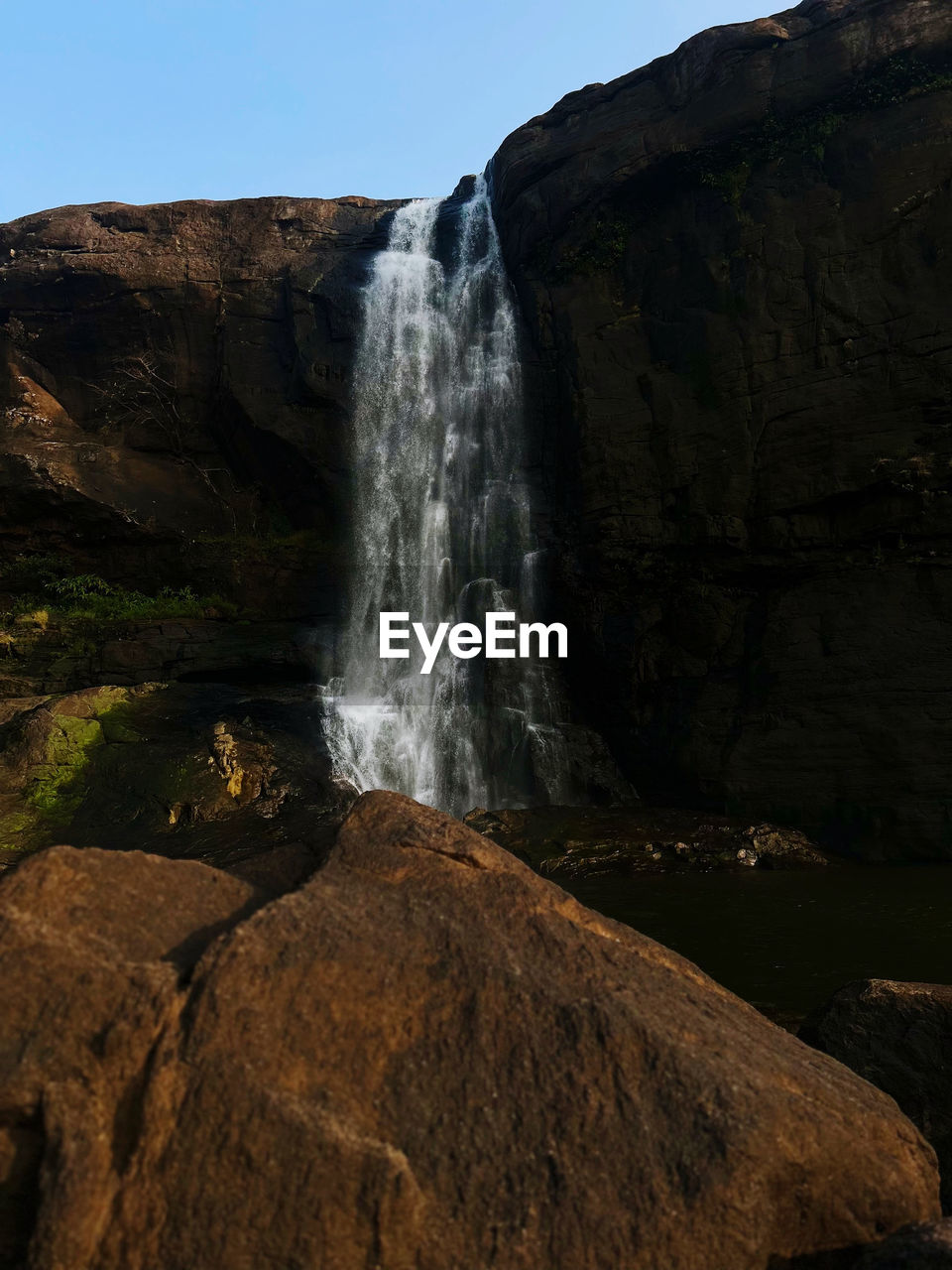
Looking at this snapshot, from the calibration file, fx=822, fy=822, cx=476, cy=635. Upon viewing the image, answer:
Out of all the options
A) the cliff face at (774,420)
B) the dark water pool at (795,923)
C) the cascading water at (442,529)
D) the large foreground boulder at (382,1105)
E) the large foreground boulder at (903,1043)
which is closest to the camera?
the large foreground boulder at (382,1105)

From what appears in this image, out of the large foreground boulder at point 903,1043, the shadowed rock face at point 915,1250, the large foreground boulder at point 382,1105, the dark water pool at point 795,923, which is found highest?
the large foreground boulder at point 382,1105

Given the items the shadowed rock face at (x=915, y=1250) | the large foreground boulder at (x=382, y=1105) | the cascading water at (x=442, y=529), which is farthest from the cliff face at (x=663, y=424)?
the large foreground boulder at (x=382, y=1105)

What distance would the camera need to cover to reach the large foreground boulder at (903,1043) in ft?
13.0

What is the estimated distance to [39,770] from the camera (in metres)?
12.1

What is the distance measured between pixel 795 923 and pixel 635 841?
11.6 ft

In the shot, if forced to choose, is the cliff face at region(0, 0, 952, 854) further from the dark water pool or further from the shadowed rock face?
the shadowed rock face

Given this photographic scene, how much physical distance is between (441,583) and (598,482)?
3.80 meters

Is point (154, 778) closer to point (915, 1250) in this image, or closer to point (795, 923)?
point (795, 923)

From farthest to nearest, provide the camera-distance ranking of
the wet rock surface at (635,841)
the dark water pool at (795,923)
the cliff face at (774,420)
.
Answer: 1. the cliff face at (774,420)
2. the wet rock surface at (635,841)
3. the dark water pool at (795,923)

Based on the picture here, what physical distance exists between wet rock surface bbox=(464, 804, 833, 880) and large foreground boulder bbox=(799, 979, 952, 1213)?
22.1 feet

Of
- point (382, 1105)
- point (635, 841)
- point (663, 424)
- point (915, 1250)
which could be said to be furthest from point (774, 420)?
point (382, 1105)

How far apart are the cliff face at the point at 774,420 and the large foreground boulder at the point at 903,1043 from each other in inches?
354

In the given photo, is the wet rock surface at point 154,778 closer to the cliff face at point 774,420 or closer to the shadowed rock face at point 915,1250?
the cliff face at point 774,420

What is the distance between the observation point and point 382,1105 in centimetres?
235
